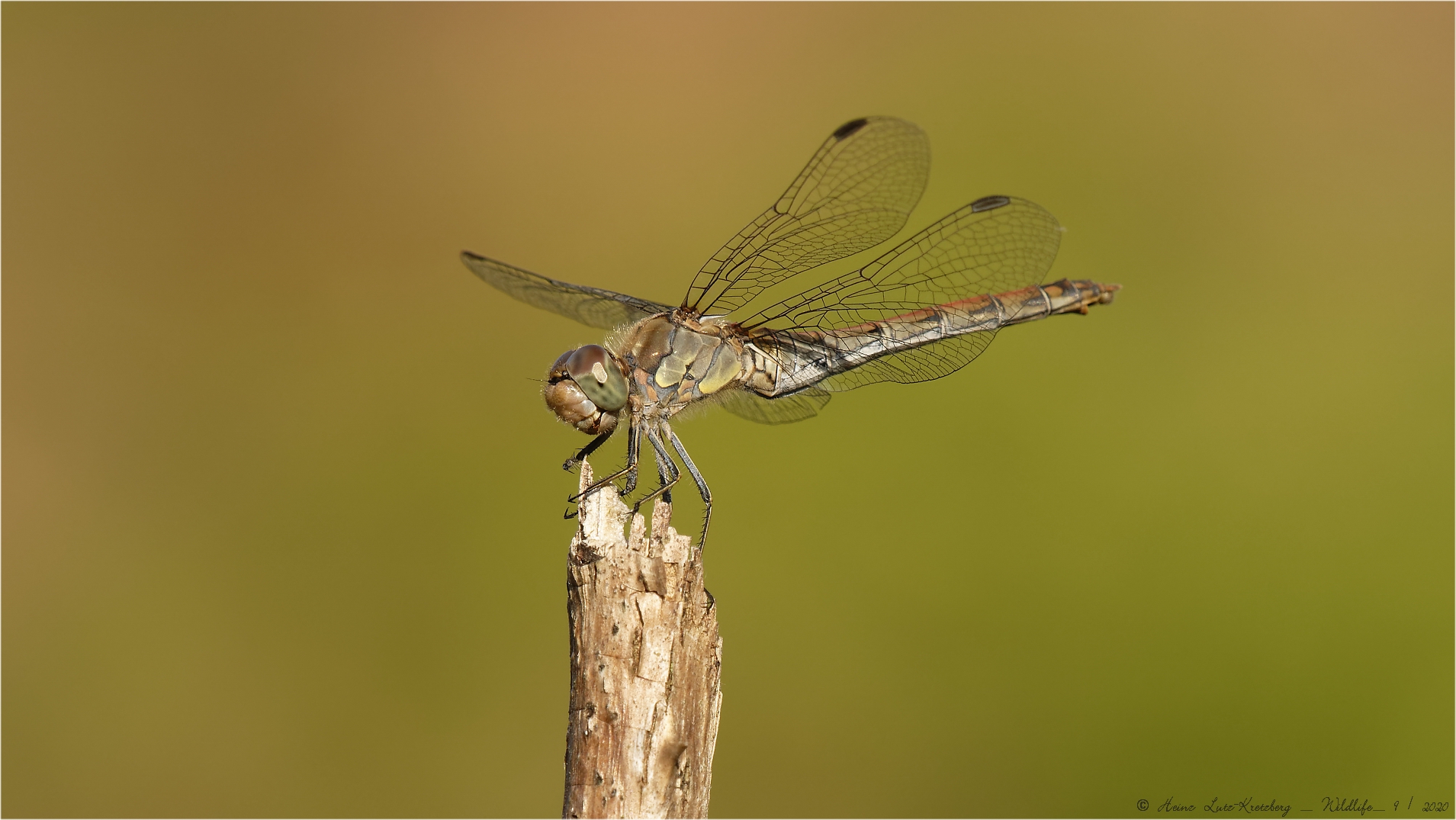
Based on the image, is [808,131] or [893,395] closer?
[893,395]

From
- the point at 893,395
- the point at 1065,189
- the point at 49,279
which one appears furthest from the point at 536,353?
the point at 1065,189

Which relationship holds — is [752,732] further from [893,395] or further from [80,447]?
[80,447]

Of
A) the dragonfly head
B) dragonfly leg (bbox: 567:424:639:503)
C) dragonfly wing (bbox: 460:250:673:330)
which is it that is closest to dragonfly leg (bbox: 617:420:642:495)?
dragonfly leg (bbox: 567:424:639:503)

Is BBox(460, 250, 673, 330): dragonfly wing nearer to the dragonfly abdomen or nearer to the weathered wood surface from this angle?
the dragonfly abdomen

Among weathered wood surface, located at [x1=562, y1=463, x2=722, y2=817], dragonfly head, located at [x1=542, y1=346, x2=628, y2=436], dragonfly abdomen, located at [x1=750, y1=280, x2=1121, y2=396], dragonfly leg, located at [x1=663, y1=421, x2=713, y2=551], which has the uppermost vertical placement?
dragonfly abdomen, located at [x1=750, y1=280, x2=1121, y2=396]

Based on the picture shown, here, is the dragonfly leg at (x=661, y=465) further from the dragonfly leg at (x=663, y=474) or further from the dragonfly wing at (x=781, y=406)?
the dragonfly wing at (x=781, y=406)

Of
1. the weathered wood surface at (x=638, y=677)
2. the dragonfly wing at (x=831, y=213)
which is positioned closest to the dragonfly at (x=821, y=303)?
the dragonfly wing at (x=831, y=213)
